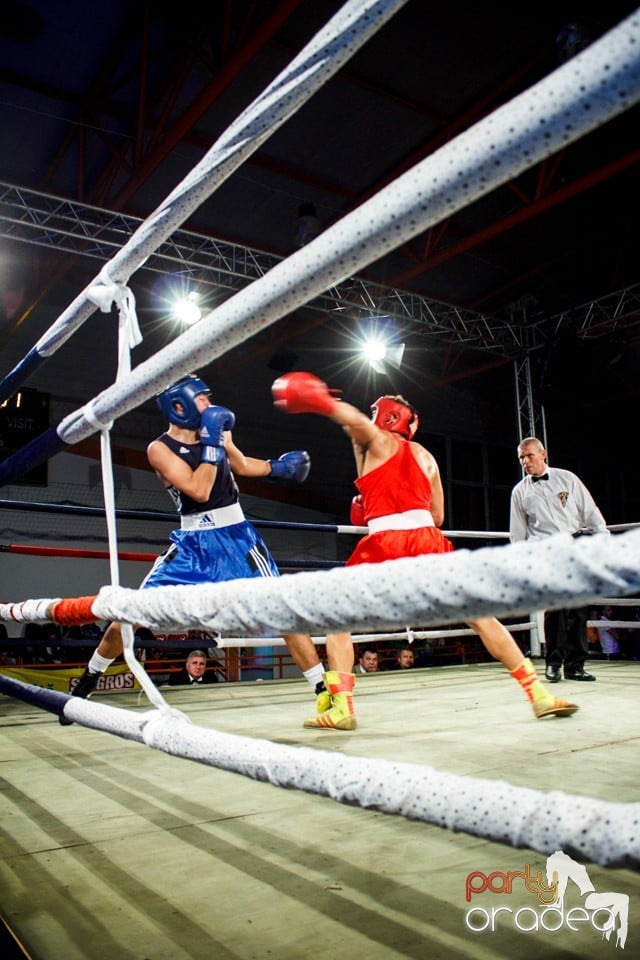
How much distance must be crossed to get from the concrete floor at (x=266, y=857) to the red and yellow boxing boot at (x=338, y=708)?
80 millimetres

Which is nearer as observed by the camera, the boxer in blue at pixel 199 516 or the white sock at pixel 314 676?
the boxer in blue at pixel 199 516

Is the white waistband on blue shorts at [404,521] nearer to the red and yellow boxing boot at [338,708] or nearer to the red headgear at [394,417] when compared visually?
the red headgear at [394,417]

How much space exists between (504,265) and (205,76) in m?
4.60

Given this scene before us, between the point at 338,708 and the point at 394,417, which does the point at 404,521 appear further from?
the point at 338,708

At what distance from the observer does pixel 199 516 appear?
92.6 inches

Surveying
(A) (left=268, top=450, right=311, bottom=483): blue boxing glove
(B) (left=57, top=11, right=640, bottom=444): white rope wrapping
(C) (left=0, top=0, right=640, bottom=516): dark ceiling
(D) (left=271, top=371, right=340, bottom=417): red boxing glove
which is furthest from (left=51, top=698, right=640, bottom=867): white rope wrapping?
(C) (left=0, top=0, right=640, bottom=516): dark ceiling

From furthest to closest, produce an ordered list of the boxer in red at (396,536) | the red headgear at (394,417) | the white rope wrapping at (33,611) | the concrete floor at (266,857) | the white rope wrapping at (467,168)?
the red headgear at (394,417) < the boxer in red at (396,536) < the white rope wrapping at (33,611) < the concrete floor at (266,857) < the white rope wrapping at (467,168)

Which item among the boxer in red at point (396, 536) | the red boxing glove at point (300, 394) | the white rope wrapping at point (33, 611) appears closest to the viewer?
the red boxing glove at point (300, 394)

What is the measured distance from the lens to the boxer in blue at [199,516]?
2.20 m

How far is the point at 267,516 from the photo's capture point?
1087 cm

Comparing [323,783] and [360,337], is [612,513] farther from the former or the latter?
[323,783]

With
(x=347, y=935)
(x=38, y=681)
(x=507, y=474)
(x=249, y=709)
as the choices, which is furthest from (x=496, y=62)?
(x=507, y=474)

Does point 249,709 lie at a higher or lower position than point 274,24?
lower

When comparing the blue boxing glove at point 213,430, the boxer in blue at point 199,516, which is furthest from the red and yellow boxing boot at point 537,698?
the blue boxing glove at point 213,430
